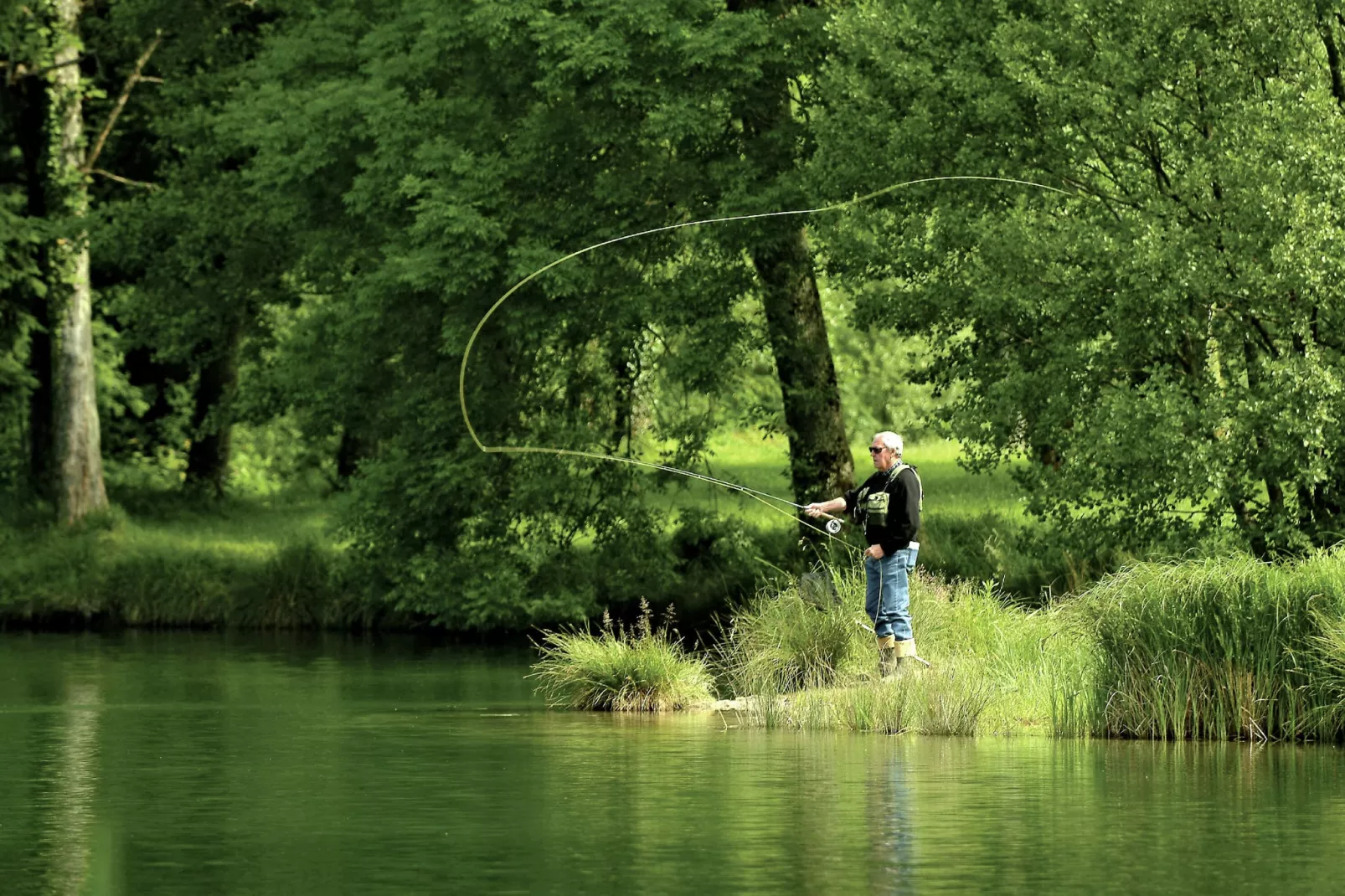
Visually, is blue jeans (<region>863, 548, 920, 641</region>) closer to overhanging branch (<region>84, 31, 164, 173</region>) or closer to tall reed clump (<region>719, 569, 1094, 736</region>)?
tall reed clump (<region>719, 569, 1094, 736</region>)

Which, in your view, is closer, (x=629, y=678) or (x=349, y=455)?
(x=629, y=678)

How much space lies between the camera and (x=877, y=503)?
709 inches

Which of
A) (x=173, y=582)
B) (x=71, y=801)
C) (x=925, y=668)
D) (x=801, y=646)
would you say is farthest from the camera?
(x=173, y=582)

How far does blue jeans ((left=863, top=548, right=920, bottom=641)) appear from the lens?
705 inches

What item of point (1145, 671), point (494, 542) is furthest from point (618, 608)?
point (1145, 671)

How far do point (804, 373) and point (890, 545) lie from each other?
10.9m

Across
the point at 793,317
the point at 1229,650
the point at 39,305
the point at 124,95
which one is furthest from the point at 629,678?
the point at 39,305

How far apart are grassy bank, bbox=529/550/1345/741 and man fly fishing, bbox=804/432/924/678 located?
28 centimetres

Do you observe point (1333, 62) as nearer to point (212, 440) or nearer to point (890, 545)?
point (890, 545)

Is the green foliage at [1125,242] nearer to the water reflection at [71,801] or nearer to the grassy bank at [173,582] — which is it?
the water reflection at [71,801]

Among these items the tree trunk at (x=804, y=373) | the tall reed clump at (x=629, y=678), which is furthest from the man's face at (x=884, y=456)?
the tree trunk at (x=804, y=373)

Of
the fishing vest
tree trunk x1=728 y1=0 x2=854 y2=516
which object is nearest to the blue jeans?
the fishing vest

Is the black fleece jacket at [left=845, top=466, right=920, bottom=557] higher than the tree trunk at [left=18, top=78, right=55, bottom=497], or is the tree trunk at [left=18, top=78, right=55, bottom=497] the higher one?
the tree trunk at [left=18, top=78, right=55, bottom=497]

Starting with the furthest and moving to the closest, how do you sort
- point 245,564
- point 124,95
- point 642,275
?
point 124,95
point 245,564
point 642,275
